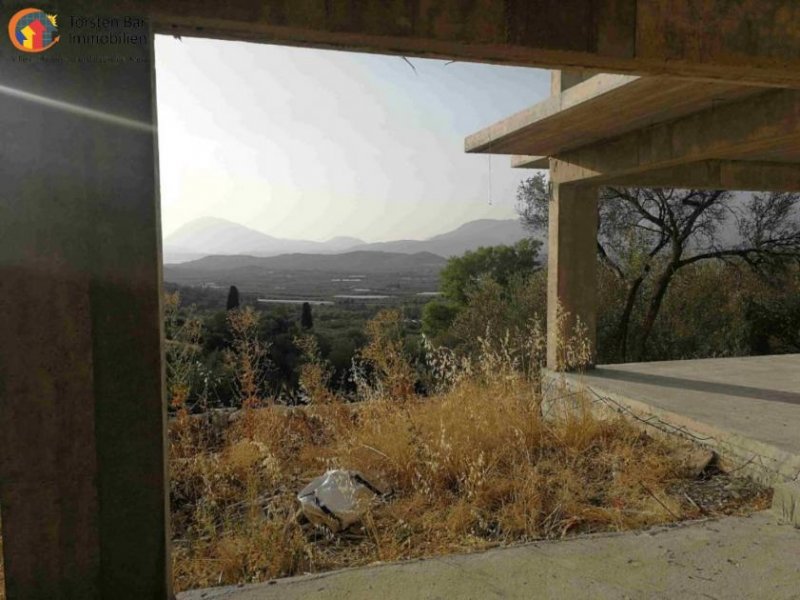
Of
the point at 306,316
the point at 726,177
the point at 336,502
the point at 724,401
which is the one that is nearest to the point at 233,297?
the point at 306,316

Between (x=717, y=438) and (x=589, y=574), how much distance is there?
2.53 meters

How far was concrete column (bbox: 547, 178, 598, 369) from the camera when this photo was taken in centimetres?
709

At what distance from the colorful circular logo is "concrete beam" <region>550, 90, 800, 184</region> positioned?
5.06m

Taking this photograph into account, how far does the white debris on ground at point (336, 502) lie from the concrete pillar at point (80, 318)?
160 cm

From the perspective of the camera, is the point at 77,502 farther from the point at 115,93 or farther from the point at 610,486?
the point at 610,486

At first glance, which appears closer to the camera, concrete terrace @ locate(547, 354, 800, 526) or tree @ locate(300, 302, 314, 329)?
concrete terrace @ locate(547, 354, 800, 526)

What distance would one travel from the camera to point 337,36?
2137 mm

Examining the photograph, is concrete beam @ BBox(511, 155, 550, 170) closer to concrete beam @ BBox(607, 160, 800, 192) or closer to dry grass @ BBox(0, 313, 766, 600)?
concrete beam @ BBox(607, 160, 800, 192)

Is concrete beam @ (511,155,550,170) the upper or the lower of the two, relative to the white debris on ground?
upper

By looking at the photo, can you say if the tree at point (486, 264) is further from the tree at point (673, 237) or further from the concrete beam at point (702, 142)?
the concrete beam at point (702, 142)

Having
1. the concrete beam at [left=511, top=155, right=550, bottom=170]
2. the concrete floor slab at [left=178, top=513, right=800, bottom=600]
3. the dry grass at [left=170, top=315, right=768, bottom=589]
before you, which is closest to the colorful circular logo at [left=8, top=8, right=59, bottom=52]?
the concrete floor slab at [left=178, top=513, right=800, bottom=600]

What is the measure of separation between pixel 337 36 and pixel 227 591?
2.43 meters

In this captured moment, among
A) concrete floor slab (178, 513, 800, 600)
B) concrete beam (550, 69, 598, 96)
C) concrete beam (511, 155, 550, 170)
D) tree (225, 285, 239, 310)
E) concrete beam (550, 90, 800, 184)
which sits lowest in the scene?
concrete floor slab (178, 513, 800, 600)

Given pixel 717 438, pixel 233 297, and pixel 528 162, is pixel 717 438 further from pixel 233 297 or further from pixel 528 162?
pixel 233 297
